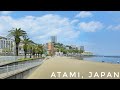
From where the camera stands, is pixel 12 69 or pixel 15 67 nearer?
pixel 12 69

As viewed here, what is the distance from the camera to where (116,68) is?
20.8 ft

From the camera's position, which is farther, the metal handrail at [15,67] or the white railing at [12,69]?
the metal handrail at [15,67]

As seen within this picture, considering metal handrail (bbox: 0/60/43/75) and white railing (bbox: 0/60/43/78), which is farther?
metal handrail (bbox: 0/60/43/75)
